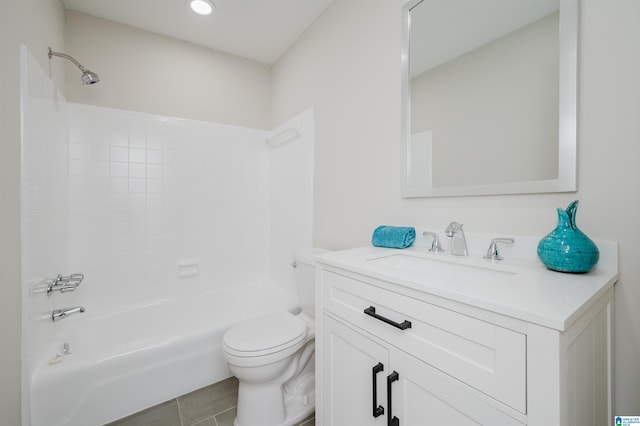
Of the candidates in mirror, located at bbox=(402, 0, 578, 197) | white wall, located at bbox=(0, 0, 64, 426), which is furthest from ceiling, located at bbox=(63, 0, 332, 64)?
mirror, located at bbox=(402, 0, 578, 197)

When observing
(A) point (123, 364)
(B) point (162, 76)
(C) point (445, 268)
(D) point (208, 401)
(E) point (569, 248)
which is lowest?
(D) point (208, 401)

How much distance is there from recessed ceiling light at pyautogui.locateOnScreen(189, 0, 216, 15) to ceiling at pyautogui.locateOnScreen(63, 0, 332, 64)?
40 mm

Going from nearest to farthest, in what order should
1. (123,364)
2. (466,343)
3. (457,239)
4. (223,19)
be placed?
(466,343) < (457,239) < (123,364) < (223,19)

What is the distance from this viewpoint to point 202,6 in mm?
1856

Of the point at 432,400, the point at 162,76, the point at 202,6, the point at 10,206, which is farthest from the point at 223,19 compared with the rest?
the point at 432,400

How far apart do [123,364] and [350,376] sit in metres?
1.31

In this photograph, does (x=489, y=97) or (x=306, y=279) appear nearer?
(x=489, y=97)

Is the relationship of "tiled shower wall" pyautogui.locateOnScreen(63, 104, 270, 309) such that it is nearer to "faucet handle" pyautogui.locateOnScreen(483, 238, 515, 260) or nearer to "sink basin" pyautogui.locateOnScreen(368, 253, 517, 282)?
"sink basin" pyautogui.locateOnScreen(368, 253, 517, 282)

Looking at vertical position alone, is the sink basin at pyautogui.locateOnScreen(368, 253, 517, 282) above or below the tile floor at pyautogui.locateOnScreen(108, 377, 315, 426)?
above

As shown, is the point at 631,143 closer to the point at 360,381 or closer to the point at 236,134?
the point at 360,381

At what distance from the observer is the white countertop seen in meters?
0.53

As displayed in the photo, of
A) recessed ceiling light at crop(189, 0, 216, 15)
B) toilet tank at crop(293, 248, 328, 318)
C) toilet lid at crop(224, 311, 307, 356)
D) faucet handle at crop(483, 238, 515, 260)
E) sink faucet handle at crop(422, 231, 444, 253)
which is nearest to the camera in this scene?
faucet handle at crop(483, 238, 515, 260)

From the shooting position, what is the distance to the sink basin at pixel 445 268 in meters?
0.82

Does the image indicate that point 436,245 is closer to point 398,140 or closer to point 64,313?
point 398,140
